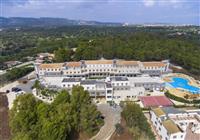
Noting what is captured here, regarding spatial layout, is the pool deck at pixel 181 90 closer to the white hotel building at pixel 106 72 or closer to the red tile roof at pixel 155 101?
the white hotel building at pixel 106 72

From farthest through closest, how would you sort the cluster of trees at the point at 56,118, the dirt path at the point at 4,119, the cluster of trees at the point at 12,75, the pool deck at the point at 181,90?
the cluster of trees at the point at 12,75, the pool deck at the point at 181,90, the dirt path at the point at 4,119, the cluster of trees at the point at 56,118

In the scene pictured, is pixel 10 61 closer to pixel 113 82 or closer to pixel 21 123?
pixel 113 82

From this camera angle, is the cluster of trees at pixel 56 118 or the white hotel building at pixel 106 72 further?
the white hotel building at pixel 106 72

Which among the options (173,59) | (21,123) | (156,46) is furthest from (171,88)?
(21,123)

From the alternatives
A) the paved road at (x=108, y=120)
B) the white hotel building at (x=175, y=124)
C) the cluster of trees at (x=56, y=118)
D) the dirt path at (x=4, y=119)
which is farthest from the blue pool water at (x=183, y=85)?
the dirt path at (x=4, y=119)

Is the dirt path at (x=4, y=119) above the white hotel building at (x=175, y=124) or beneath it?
beneath

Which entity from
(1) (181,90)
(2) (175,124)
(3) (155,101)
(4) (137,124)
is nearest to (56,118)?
(4) (137,124)

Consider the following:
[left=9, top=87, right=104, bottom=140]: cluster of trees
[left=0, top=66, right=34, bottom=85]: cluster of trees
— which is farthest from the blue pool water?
[left=0, top=66, right=34, bottom=85]: cluster of trees

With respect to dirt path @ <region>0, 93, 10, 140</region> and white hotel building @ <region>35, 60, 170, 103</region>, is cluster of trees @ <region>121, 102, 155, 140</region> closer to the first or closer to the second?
white hotel building @ <region>35, 60, 170, 103</region>
